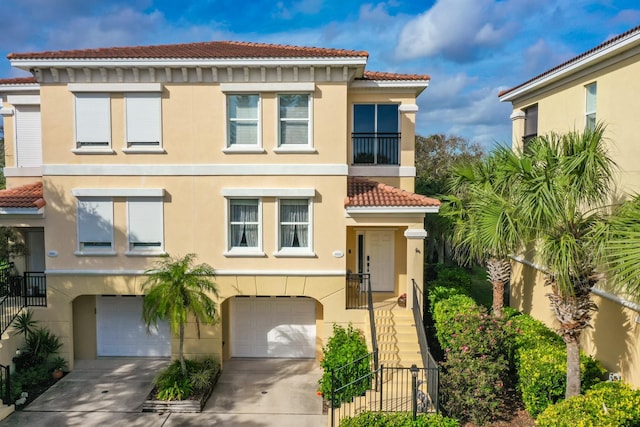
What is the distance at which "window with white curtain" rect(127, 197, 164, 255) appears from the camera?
46.1 feet

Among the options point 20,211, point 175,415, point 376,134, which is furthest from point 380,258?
point 20,211

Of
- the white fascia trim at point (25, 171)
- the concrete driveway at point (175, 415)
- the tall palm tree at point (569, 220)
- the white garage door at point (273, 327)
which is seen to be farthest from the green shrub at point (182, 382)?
the tall palm tree at point (569, 220)

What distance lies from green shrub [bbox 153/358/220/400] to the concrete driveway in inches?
19.6

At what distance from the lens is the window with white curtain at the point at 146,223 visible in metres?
14.0

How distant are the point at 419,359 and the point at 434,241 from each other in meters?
17.0

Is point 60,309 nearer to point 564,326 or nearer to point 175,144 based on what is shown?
point 175,144

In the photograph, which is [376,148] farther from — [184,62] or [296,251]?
[184,62]

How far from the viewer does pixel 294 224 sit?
46.4ft

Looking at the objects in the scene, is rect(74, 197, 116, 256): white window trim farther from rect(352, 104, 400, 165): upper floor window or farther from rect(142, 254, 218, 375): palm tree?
rect(352, 104, 400, 165): upper floor window

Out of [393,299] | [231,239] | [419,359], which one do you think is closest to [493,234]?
[419,359]

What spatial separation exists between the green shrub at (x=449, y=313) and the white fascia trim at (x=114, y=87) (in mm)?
11586

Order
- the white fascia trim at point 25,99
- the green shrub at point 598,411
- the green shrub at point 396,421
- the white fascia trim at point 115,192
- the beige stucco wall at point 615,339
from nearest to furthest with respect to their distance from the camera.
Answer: the green shrub at point 598,411, the green shrub at point 396,421, the beige stucco wall at point 615,339, the white fascia trim at point 115,192, the white fascia trim at point 25,99

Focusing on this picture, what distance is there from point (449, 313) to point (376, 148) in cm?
659

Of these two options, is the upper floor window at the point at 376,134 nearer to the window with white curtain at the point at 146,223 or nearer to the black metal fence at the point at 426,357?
the black metal fence at the point at 426,357
